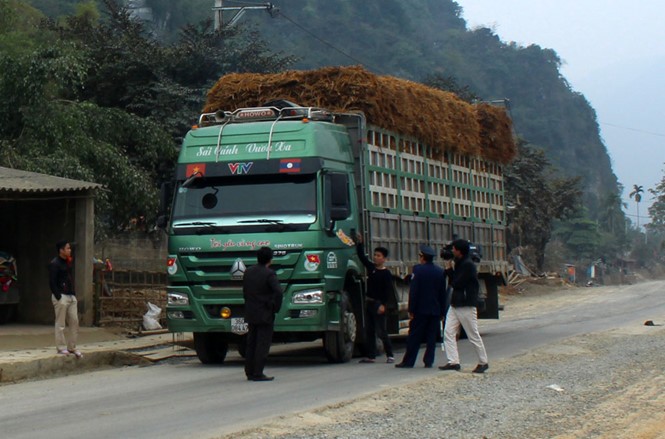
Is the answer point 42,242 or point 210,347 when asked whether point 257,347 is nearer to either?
point 210,347

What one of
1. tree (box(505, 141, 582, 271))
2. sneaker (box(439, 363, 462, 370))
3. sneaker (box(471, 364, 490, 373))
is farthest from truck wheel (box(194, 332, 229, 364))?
tree (box(505, 141, 582, 271))

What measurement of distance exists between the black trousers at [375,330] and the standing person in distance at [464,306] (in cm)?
159

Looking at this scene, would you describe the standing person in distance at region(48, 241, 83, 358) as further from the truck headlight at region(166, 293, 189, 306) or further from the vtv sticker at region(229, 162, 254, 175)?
the vtv sticker at region(229, 162, 254, 175)

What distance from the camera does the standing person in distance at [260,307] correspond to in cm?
1284

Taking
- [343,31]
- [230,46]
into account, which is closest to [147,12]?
[343,31]

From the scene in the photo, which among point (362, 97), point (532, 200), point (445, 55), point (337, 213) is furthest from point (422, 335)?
point (445, 55)

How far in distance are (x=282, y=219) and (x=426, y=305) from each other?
2.36m

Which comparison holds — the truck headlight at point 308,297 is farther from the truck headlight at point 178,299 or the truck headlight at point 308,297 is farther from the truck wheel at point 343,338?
the truck headlight at point 178,299

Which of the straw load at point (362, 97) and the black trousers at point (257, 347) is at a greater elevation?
the straw load at point (362, 97)

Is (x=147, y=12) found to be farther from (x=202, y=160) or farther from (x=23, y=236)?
(x=202, y=160)

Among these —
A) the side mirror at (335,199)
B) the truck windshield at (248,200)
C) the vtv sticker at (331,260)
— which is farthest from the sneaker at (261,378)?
the side mirror at (335,199)

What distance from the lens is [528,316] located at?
29.5 metres

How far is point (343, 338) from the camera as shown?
585 inches

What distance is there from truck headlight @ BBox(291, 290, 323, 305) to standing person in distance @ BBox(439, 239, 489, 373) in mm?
1765
